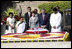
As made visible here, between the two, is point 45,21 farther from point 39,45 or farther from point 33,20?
point 39,45

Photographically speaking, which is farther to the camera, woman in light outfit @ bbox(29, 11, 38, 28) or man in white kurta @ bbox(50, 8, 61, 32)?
woman in light outfit @ bbox(29, 11, 38, 28)

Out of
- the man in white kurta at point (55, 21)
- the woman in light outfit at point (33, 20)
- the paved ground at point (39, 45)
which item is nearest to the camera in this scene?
the paved ground at point (39, 45)

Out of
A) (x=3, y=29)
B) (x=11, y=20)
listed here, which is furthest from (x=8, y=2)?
(x=11, y=20)

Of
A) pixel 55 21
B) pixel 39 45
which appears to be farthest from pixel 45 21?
pixel 39 45

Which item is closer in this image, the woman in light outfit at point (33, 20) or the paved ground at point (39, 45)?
the paved ground at point (39, 45)

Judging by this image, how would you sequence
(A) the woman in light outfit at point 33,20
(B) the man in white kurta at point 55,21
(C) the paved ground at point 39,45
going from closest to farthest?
(C) the paved ground at point 39,45
(B) the man in white kurta at point 55,21
(A) the woman in light outfit at point 33,20

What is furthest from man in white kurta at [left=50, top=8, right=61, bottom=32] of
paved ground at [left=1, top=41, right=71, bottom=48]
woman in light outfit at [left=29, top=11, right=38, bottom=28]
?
paved ground at [left=1, top=41, right=71, bottom=48]

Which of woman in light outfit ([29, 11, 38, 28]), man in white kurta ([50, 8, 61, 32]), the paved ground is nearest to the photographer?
the paved ground

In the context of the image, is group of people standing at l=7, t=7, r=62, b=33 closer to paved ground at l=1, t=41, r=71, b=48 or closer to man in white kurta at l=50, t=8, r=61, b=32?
man in white kurta at l=50, t=8, r=61, b=32

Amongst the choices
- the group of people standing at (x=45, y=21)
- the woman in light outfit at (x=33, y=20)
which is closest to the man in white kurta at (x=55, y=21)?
the group of people standing at (x=45, y=21)

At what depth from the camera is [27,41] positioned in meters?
4.17

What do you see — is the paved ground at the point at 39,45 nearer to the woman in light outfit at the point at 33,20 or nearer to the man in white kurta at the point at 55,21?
the man in white kurta at the point at 55,21

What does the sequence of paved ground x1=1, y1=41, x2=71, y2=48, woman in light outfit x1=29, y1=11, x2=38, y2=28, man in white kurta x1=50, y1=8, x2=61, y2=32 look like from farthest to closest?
1. woman in light outfit x1=29, y1=11, x2=38, y2=28
2. man in white kurta x1=50, y1=8, x2=61, y2=32
3. paved ground x1=1, y1=41, x2=71, y2=48

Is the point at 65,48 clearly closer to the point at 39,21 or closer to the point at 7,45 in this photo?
the point at 7,45
